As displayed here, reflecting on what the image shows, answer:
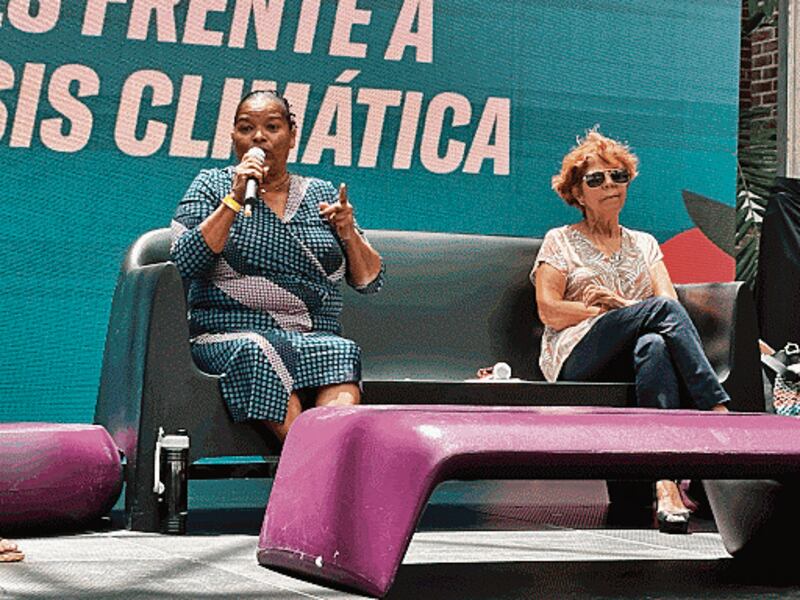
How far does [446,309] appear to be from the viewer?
16.4ft

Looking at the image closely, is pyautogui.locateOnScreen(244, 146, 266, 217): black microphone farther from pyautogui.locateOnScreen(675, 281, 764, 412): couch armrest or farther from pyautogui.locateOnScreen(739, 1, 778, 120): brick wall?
pyautogui.locateOnScreen(739, 1, 778, 120): brick wall

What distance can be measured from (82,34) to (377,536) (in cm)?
290

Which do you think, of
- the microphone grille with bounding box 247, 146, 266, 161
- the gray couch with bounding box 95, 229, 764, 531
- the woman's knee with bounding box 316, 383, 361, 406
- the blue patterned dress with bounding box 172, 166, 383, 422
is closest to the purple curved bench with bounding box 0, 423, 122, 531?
the gray couch with bounding box 95, 229, 764, 531

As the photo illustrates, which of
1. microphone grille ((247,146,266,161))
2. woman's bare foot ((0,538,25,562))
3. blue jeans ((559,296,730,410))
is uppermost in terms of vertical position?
microphone grille ((247,146,266,161))

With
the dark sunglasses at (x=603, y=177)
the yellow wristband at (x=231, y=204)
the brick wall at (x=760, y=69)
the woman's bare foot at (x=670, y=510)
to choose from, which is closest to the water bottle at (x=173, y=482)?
the yellow wristband at (x=231, y=204)

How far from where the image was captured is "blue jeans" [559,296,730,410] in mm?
4332

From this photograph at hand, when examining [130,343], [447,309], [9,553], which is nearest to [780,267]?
[447,309]

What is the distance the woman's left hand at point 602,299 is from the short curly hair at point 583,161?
41 cm

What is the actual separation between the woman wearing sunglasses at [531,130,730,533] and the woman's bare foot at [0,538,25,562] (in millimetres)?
1778

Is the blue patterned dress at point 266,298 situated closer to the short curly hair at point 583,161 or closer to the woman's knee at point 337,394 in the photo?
the woman's knee at point 337,394

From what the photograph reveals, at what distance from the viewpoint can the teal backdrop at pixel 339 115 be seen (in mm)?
4887

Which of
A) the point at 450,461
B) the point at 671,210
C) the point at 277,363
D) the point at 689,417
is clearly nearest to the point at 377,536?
the point at 450,461

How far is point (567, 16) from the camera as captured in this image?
218 inches

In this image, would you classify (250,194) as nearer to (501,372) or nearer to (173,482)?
(173,482)
